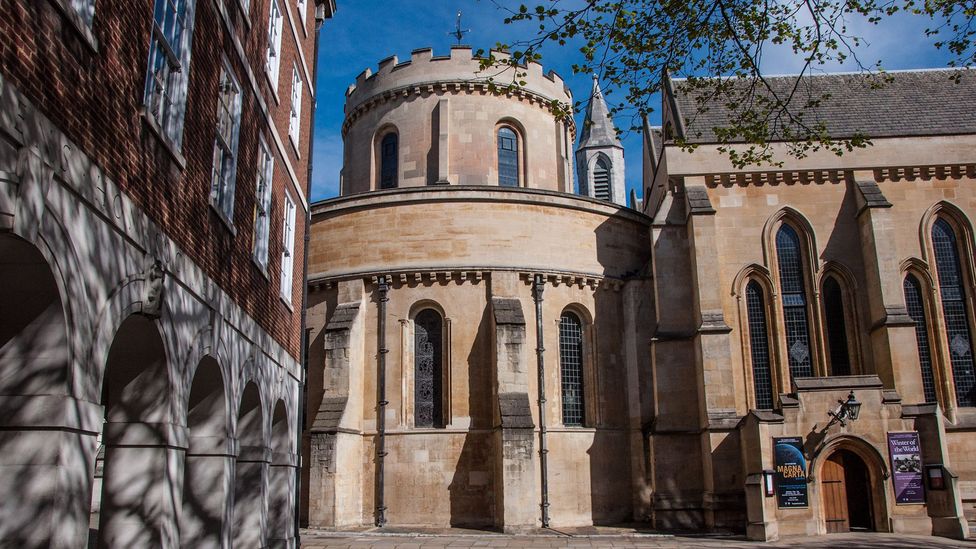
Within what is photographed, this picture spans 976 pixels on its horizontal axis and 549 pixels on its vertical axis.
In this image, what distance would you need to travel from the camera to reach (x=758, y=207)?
24906mm

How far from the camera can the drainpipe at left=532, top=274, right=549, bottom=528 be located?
22.5 m

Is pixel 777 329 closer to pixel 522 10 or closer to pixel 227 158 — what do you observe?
pixel 522 10

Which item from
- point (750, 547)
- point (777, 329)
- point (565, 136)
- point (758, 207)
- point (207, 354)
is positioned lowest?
point (750, 547)

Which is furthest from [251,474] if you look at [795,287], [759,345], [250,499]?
[795,287]

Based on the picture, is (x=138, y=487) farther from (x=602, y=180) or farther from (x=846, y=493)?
(x=602, y=180)

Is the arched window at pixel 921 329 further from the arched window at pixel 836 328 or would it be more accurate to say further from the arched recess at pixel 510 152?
the arched recess at pixel 510 152

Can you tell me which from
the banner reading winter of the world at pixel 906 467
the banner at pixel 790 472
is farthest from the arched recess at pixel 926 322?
the banner at pixel 790 472

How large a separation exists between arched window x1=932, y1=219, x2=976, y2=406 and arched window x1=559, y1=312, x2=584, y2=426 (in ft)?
34.4

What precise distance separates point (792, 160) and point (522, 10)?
686 inches

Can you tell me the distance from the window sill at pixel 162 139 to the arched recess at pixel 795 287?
19.5 meters

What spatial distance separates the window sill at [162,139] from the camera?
7152 millimetres

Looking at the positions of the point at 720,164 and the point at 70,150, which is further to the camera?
the point at 720,164

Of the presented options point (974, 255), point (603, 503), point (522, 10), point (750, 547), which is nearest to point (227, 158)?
point (522, 10)

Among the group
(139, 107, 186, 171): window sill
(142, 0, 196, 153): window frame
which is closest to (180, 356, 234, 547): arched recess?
(139, 107, 186, 171): window sill
